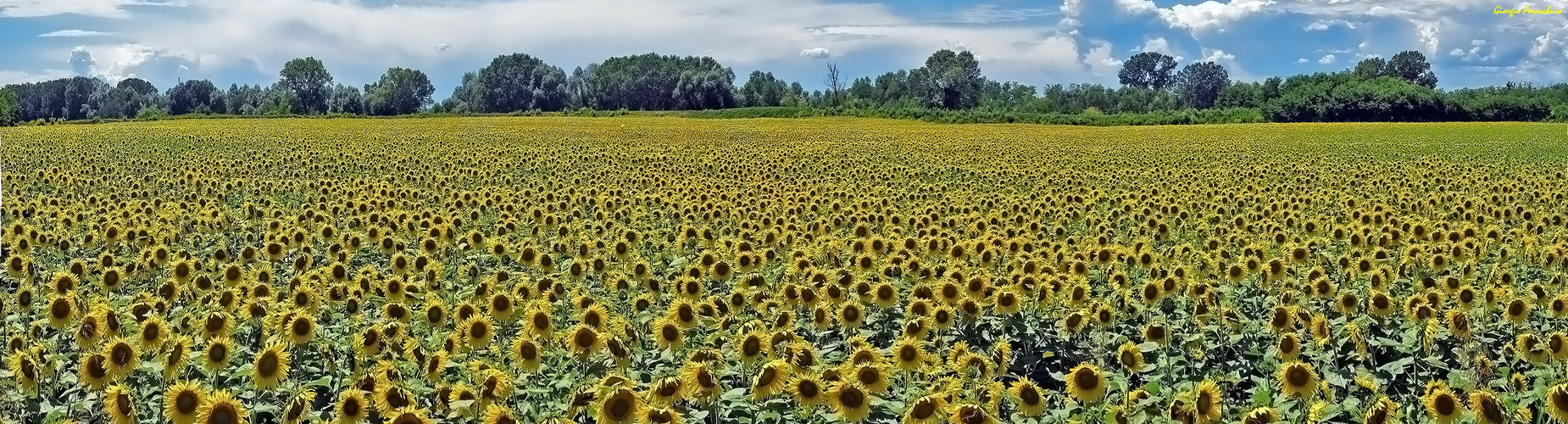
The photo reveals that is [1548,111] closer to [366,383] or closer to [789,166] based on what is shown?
[789,166]

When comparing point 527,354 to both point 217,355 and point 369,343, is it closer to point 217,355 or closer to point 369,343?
point 369,343

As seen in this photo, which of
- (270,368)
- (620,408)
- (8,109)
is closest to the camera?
(620,408)

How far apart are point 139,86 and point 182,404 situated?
570 ft

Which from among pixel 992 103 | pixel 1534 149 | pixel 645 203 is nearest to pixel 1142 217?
pixel 645 203

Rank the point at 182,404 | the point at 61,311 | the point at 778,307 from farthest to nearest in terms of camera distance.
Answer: the point at 778,307, the point at 61,311, the point at 182,404

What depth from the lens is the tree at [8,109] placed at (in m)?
58.2

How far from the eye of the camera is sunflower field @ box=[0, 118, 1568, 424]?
16.1ft

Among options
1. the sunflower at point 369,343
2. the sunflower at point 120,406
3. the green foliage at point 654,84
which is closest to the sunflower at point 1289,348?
the sunflower at point 369,343

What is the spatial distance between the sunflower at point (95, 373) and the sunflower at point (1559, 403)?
5.78m

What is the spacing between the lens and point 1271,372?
606cm

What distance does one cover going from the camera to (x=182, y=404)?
14.8ft

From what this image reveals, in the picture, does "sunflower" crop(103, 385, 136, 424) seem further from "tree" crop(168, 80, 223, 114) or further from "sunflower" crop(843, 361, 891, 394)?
"tree" crop(168, 80, 223, 114)

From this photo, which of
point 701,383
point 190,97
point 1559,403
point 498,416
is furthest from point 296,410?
point 190,97

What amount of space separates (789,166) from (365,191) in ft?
30.2
